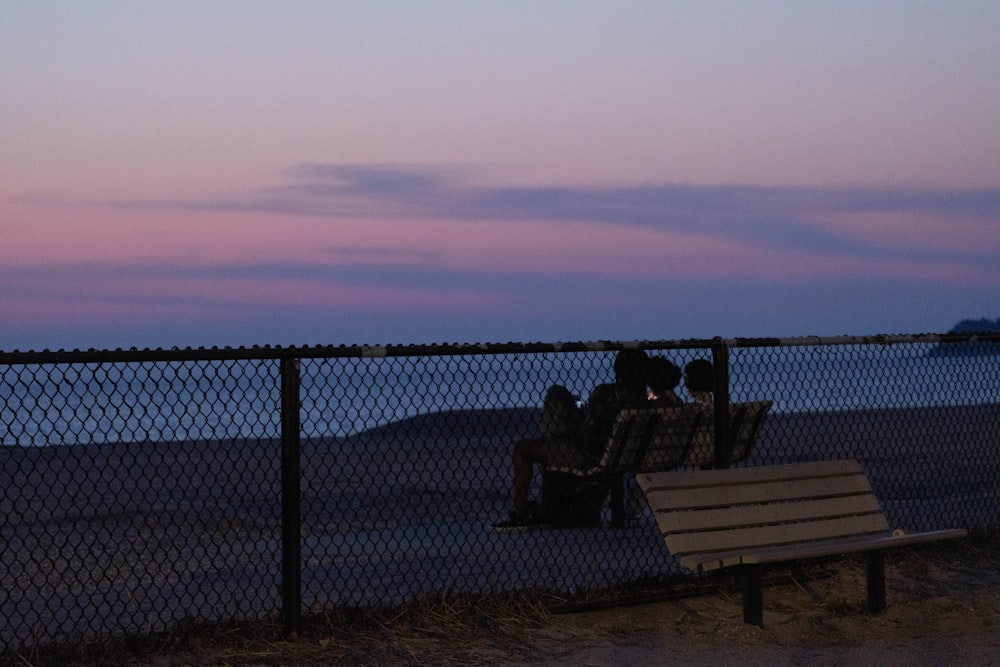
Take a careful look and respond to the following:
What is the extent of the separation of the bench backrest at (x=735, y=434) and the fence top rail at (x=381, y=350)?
786 mm

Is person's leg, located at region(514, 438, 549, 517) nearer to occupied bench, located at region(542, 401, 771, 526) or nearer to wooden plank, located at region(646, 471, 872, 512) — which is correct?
occupied bench, located at region(542, 401, 771, 526)

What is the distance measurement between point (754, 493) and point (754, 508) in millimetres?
81

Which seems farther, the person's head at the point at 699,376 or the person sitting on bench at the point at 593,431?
the person's head at the point at 699,376

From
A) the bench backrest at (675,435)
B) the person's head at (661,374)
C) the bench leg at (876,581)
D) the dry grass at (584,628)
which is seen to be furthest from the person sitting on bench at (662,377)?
the bench leg at (876,581)

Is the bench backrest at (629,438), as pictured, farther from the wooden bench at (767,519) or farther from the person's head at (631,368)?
the wooden bench at (767,519)

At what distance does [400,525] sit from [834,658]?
17.4ft

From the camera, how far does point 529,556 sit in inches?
368

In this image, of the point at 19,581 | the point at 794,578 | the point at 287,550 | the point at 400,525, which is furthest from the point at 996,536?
the point at 19,581

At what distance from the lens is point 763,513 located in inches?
283

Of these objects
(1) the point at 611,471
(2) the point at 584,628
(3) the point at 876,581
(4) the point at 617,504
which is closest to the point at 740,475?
(3) the point at 876,581

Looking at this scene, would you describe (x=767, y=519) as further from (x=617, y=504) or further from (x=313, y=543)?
(x=313, y=543)

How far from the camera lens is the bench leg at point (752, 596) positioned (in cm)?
688

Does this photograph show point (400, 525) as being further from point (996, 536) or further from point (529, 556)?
point (996, 536)

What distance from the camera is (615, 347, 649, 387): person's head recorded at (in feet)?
31.4
